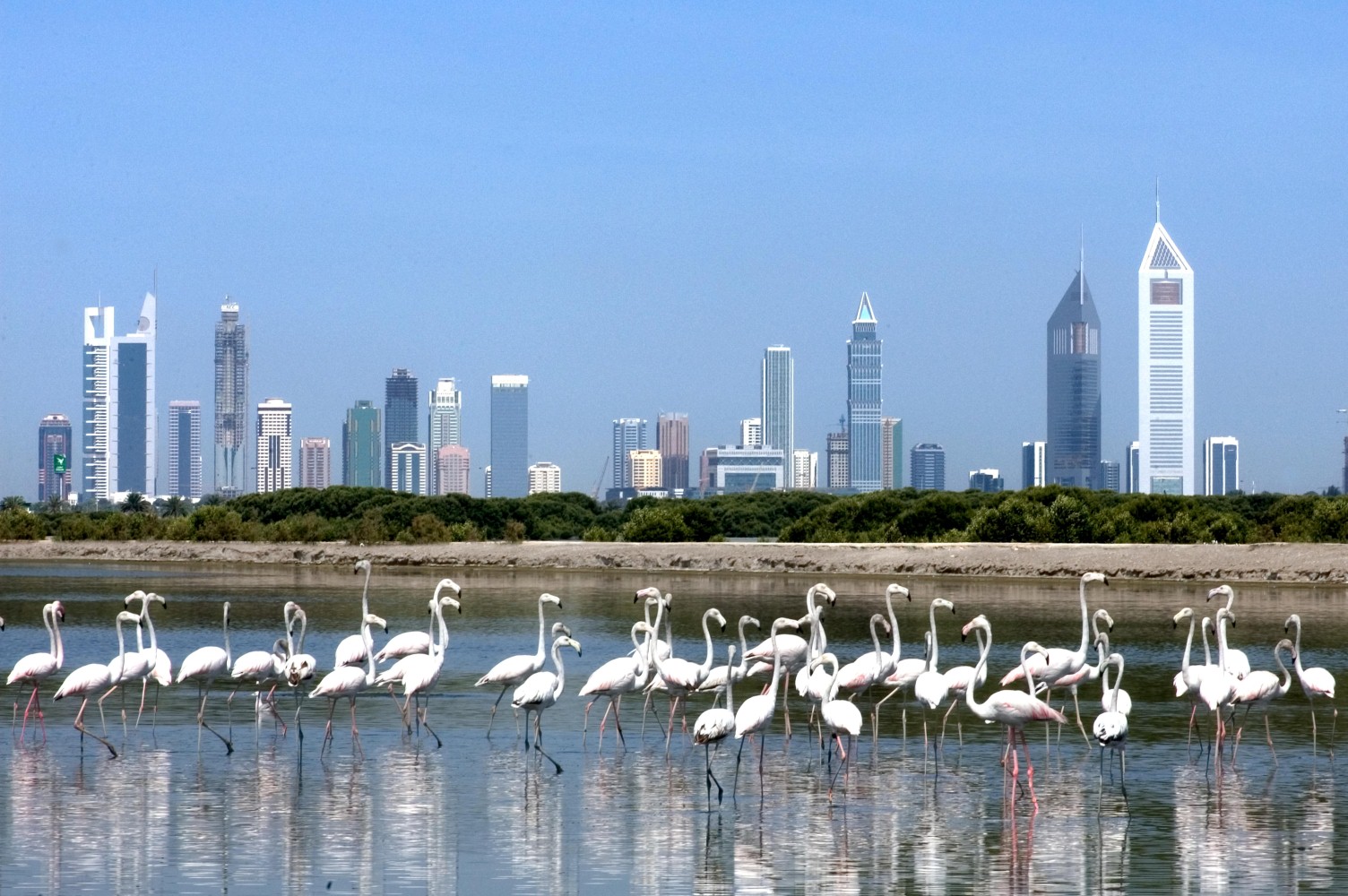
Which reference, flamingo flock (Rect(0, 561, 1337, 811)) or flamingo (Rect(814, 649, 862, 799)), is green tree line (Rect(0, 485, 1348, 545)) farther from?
flamingo (Rect(814, 649, 862, 799))

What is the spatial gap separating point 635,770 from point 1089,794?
15.1 feet

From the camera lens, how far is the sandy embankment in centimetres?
5484

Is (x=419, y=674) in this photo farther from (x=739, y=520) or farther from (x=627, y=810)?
(x=739, y=520)

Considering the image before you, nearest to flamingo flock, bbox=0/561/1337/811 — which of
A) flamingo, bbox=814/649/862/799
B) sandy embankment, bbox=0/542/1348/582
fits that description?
flamingo, bbox=814/649/862/799

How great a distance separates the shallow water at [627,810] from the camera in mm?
13367

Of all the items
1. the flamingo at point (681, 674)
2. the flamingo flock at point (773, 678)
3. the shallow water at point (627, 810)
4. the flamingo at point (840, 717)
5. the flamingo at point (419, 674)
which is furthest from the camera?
the flamingo at point (681, 674)

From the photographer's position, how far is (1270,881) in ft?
43.4

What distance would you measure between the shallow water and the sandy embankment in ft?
95.6

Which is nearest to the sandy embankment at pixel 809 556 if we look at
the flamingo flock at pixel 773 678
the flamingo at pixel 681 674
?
the flamingo flock at pixel 773 678

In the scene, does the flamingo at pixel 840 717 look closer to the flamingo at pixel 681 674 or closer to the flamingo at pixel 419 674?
the flamingo at pixel 681 674

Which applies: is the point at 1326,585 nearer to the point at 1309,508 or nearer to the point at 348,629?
the point at 1309,508

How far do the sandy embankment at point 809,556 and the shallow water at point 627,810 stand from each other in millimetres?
29136

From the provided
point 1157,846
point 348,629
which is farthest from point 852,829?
point 348,629

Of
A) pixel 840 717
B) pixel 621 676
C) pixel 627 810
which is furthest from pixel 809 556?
pixel 627 810
